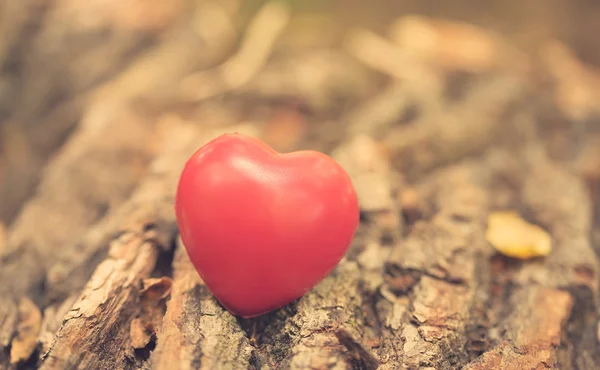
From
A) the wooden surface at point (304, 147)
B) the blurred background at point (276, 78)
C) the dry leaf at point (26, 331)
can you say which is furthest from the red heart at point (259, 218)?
the blurred background at point (276, 78)

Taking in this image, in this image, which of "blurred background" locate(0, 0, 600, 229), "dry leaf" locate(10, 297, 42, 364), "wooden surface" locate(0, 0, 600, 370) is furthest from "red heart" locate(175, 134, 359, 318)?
"blurred background" locate(0, 0, 600, 229)

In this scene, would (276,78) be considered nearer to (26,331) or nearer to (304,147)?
(304,147)

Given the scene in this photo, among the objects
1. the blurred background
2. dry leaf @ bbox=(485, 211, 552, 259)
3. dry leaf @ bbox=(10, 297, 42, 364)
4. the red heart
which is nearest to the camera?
the red heart

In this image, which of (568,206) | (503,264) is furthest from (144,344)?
(568,206)

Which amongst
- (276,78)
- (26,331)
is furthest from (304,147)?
(26,331)

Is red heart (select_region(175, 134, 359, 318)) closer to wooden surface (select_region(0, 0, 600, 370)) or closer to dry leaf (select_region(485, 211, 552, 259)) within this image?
wooden surface (select_region(0, 0, 600, 370))

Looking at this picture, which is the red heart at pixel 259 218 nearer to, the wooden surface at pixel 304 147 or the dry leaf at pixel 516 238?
the wooden surface at pixel 304 147

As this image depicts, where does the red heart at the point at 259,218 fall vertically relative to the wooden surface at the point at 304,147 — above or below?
above
